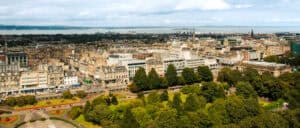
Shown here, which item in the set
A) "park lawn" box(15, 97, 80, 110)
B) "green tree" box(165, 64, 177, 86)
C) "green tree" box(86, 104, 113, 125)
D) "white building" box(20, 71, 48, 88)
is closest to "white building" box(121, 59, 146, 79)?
"green tree" box(165, 64, 177, 86)

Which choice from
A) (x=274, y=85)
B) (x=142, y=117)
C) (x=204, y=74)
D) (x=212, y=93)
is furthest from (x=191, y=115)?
(x=204, y=74)

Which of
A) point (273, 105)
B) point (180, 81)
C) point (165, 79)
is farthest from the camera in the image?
point (180, 81)

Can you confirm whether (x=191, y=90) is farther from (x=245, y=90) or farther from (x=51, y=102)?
(x=51, y=102)

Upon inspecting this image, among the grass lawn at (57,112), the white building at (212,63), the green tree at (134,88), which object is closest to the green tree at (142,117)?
the grass lawn at (57,112)

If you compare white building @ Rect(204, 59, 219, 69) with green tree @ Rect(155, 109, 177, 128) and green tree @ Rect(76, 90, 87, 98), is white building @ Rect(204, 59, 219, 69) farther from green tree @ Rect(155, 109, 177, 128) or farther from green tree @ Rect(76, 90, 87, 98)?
green tree @ Rect(155, 109, 177, 128)

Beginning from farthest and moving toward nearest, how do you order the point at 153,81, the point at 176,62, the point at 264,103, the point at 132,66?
the point at 176,62
the point at 132,66
the point at 153,81
the point at 264,103

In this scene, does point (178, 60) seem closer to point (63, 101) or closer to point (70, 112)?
point (63, 101)

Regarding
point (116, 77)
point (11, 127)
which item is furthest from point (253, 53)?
point (11, 127)
